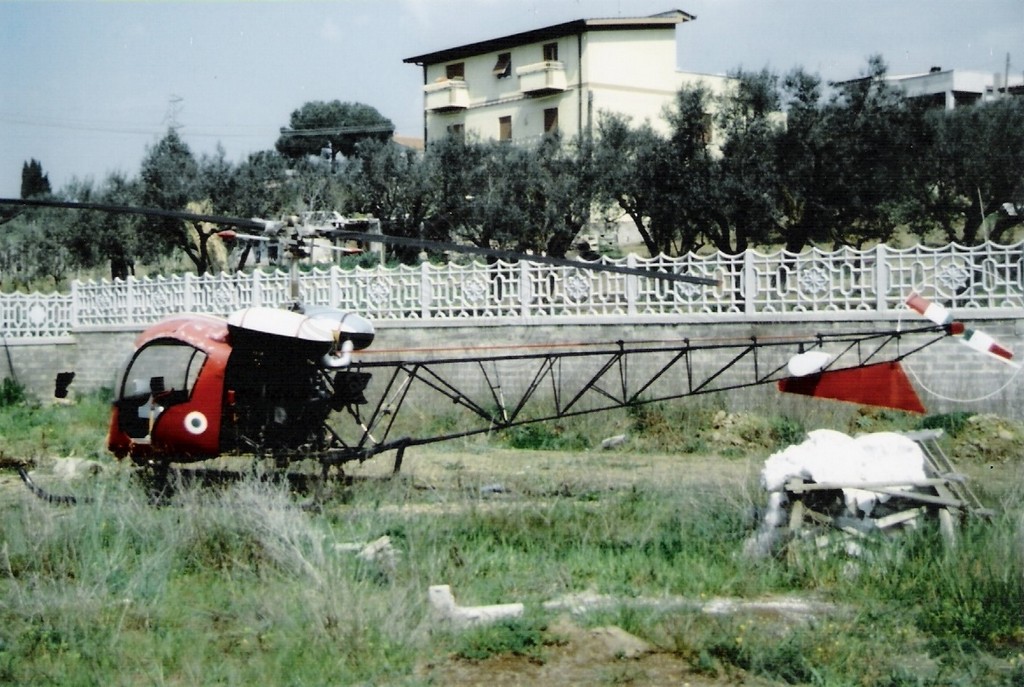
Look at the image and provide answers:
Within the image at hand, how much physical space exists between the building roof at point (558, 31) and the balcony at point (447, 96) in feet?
3.79

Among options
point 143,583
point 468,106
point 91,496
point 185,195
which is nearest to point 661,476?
point 91,496

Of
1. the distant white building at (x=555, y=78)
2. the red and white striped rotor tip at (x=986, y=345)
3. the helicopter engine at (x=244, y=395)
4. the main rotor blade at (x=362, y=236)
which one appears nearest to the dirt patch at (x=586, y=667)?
the main rotor blade at (x=362, y=236)

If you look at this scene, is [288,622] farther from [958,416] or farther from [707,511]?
[958,416]

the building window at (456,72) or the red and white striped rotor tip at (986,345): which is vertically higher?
the building window at (456,72)

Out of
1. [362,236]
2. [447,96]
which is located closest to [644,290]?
[362,236]

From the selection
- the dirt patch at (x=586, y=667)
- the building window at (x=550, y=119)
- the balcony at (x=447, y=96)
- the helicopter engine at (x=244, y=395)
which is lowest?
the dirt patch at (x=586, y=667)

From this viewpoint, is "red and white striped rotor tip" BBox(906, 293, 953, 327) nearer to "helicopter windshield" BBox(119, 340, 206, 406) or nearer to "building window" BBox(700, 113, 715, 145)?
"helicopter windshield" BBox(119, 340, 206, 406)

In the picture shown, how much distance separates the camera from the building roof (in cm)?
3869

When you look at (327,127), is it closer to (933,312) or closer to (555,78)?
(555,78)

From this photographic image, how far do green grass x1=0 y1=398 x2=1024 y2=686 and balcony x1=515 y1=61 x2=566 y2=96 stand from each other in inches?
1310

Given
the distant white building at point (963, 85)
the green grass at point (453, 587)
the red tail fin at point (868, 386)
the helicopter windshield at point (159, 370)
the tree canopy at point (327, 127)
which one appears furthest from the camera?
the tree canopy at point (327, 127)

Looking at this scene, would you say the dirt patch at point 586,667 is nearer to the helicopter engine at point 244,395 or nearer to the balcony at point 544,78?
the helicopter engine at point 244,395

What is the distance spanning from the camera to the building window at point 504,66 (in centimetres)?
4391

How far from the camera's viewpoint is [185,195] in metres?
33.4
